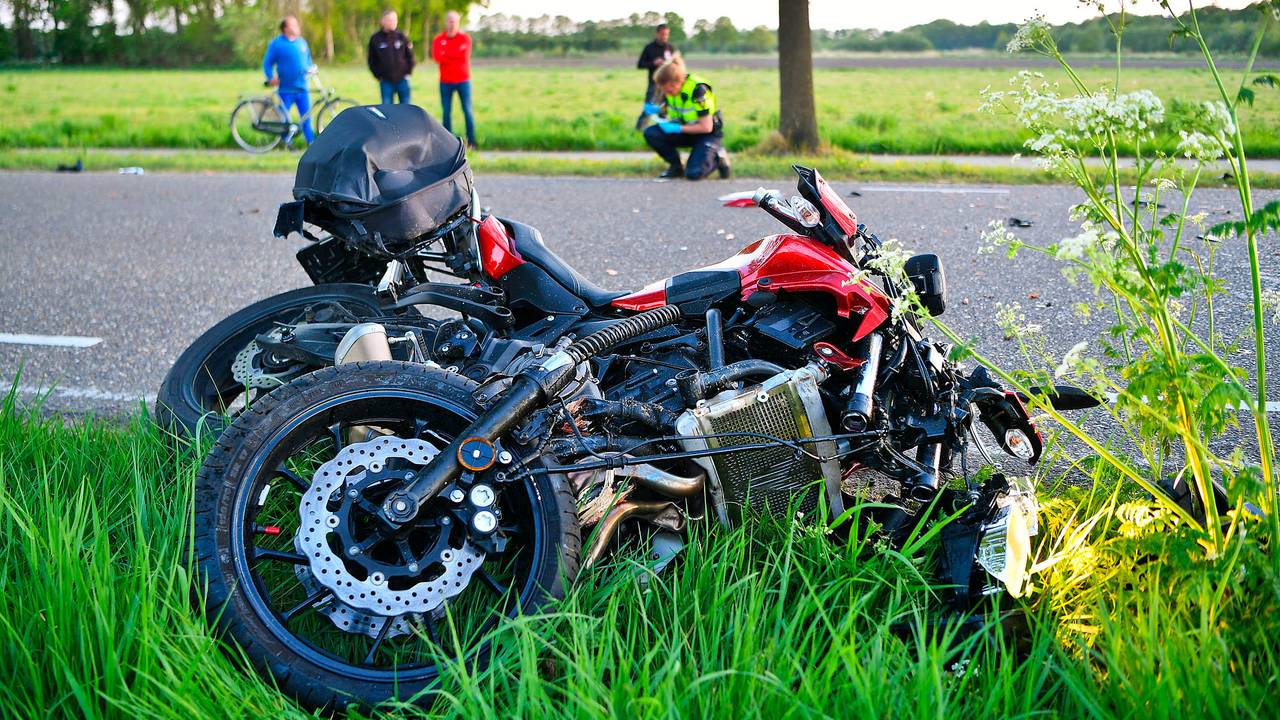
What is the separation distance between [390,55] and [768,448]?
13.7 meters

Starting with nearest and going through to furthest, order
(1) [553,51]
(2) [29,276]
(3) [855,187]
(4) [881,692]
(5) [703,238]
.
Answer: (4) [881,692]
(2) [29,276]
(5) [703,238]
(3) [855,187]
(1) [553,51]

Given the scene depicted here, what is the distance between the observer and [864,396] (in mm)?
2732

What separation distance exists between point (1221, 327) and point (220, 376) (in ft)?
14.7

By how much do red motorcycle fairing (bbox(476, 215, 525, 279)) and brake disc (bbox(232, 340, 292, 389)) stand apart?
0.78 meters

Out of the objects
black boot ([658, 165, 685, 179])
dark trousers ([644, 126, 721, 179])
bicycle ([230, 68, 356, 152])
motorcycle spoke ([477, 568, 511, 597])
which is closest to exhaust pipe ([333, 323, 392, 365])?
motorcycle spoke ([477, 568, 511, 597])

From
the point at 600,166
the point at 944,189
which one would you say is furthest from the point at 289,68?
the point at 944,189

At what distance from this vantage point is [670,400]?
2.88 meters

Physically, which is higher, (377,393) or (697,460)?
(377,393)

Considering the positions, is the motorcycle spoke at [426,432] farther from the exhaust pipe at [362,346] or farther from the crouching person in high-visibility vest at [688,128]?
the crouching person in high-visibility vest at [688,128]

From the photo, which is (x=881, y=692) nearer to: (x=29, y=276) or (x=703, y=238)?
(x=703, y=238)

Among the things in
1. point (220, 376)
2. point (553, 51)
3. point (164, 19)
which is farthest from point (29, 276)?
point (164, 19)

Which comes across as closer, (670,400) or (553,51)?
(670,400)

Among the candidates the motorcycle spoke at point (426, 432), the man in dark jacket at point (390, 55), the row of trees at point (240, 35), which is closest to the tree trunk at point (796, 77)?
the man in dark jacket at point (390, 55)

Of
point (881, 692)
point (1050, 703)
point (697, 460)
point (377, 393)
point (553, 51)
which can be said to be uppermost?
point (553, 51)
